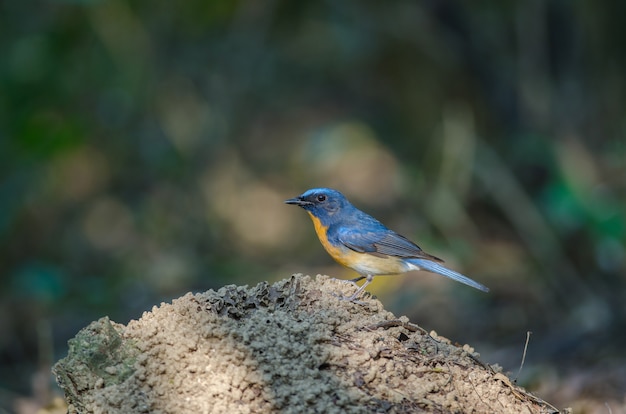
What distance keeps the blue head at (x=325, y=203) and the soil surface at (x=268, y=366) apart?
2.20 m

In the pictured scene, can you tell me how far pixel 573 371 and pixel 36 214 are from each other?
22.8 ft

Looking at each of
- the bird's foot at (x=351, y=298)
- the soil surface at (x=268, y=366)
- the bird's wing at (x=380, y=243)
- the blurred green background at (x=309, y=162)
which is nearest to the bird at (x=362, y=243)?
the bird's wing at (x=380, y=243)

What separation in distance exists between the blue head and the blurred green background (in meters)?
2.23

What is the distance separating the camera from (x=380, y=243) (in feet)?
18.6

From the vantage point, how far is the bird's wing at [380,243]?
18.3 ft

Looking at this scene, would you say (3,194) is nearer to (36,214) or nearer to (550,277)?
(36,214)

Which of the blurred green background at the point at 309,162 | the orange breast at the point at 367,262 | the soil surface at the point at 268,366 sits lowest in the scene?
the soil surface at the point at 268,366

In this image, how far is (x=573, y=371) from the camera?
675 centimetres

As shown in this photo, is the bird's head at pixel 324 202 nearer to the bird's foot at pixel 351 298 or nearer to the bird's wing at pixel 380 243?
the bird's wing at pixel 380 243

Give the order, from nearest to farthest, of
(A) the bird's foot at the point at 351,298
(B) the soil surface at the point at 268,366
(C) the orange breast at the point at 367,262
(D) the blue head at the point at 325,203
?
1. (B) the soil surface at the point at 268,366
2. (A) the bird's foot at the point at 351,298
3. (C) the orange breast at the point at 367,262
4. (D) the blue head at the point at 325,203

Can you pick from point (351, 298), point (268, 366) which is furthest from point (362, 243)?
point (268, 366)

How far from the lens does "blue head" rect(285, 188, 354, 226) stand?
594cm

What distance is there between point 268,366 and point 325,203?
275 cm

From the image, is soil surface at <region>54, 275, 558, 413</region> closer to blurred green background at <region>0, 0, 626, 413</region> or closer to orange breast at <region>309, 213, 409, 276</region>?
orange breast at <region>309, 213, 409, 276</region>
